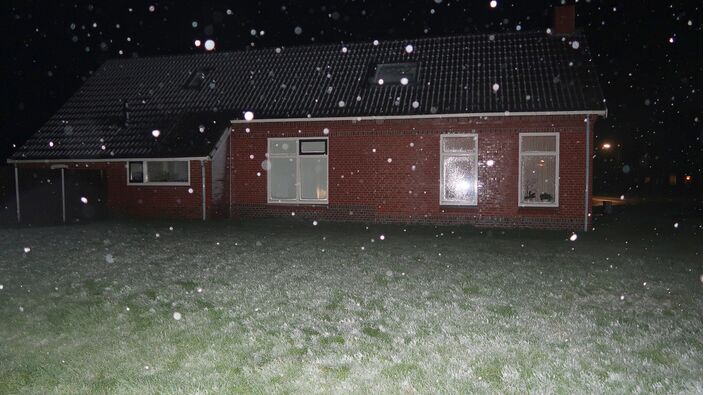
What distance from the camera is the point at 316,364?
4301mm

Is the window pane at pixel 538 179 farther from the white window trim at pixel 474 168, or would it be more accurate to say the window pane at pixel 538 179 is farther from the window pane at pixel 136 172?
the window pane at pixel 136 172

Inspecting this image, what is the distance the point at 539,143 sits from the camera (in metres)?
14.5

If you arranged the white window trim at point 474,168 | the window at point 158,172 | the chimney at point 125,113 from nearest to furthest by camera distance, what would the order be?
the white window trim at point 474,168 → the window at point 158,172 → the chimney at point 125,113

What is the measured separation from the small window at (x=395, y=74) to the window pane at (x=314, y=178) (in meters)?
3.10

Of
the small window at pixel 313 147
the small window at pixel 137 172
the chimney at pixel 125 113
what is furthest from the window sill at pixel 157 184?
the small window at pixel 313 147

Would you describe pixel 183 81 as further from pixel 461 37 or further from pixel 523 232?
pixel 523 232

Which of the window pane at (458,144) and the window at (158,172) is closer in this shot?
the window pane at (458,144)

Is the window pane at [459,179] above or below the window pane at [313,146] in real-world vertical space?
below

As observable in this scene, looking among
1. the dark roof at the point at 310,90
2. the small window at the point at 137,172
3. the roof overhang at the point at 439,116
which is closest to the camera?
the roof overhang at the point at 439,116

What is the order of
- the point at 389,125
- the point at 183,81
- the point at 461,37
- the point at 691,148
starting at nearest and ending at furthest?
the point at 389,125, the point at 461,37, the point at 183,81, the point at 691,148

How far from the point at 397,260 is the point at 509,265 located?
5.98 ft

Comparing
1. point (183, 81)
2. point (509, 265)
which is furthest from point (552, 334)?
point (183, 81)

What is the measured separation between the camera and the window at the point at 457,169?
14961 mm

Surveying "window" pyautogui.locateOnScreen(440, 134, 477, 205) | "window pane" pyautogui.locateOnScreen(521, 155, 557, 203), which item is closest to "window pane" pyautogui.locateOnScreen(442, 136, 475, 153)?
"window" pyautogui.locateOnScreen(440, 134, 477, 205)
